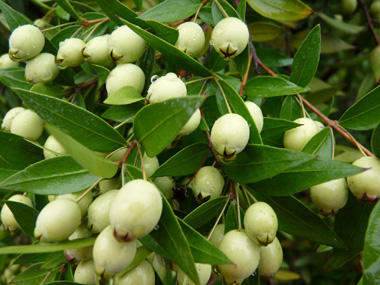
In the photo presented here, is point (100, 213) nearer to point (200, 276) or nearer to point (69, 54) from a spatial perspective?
point (200, 276)

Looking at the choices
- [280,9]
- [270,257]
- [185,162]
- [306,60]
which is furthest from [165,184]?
[280,9]

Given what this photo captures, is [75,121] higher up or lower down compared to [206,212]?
higher up

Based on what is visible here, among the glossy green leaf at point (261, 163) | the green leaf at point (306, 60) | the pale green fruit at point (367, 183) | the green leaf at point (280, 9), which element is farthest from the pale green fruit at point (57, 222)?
the green leaf at point (280, 9)

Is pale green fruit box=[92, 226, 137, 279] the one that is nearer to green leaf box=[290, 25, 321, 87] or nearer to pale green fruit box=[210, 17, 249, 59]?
pale green fruit box=[210, 17, 249, 59]

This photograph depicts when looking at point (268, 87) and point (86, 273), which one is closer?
point (86, 273)

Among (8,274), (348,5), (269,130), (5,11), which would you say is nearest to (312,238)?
(269,130)

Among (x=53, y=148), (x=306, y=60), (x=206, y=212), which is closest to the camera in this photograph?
(x=206, y=212)

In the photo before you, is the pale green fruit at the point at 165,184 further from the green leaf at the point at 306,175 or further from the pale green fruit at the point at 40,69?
the pale green fruit at the point at 40,69

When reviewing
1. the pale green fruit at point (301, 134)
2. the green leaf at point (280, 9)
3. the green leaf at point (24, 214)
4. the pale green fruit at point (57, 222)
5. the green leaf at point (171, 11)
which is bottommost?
the green leaf at point (24, 214)
